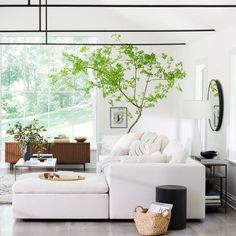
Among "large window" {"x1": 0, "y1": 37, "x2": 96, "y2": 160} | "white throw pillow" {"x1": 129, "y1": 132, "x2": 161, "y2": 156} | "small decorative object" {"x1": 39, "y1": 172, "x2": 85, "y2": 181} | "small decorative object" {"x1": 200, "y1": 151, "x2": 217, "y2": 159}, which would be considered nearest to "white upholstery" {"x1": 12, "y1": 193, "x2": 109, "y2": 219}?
"small decorative object" {"x1": 39, "y1": 172, "x2": 85, "y2": 181}

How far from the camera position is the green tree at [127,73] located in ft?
42.9

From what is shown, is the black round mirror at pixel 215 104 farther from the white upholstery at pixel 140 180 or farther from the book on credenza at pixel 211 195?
the white upholstery at pixel 140 180

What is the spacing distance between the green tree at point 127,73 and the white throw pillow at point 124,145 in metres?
1.27

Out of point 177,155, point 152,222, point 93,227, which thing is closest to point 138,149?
point 177,155

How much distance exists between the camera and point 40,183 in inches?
316

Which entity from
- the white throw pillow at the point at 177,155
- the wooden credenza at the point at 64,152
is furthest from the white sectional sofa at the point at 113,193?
the wooden credenza at the point at 64,152

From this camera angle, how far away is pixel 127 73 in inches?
563

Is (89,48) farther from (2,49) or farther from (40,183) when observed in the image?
(40,183)

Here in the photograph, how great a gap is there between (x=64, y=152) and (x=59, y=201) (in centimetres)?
593

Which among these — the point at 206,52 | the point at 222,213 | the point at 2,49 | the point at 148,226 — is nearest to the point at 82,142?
the point at 2,49

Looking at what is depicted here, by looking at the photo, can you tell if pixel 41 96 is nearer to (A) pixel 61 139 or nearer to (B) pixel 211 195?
(A) pixel 61 139

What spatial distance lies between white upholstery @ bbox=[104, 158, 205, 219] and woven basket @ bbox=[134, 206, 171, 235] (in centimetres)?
63

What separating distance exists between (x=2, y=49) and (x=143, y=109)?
3.47 metres

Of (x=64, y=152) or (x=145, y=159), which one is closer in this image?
(x=145, y=159)
